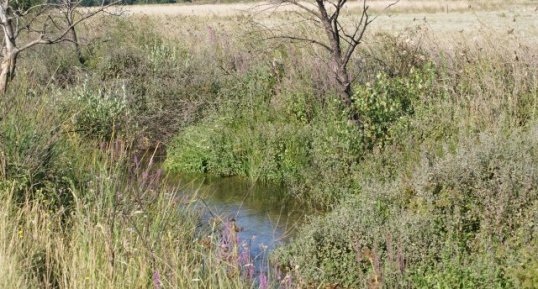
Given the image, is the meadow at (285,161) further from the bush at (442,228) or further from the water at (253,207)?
the water at (253,207)

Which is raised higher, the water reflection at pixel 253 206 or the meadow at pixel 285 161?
the meadow at pixel 285 161

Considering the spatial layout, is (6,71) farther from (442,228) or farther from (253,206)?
(442,228)

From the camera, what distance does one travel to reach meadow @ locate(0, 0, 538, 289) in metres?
5.68

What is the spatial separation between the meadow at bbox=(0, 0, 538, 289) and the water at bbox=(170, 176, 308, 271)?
220 mm

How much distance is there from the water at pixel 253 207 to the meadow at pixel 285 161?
220mm

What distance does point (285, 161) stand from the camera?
11031 mm

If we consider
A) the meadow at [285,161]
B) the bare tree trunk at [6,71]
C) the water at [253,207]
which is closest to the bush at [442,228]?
the meadow at [285,161]

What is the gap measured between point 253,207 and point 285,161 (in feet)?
3.63

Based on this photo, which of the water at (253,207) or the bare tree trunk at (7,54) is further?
the water at (253,207)

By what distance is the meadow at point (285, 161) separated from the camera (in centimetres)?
568

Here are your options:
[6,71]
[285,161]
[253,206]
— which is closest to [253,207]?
[253,206]

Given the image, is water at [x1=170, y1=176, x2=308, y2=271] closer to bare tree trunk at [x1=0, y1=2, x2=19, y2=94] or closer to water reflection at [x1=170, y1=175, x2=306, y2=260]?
water reflection at [x1=170, y1=175, x2=306, y2=260]

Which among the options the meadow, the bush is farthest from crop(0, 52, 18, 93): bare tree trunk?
the bush

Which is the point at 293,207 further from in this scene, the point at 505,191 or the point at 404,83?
the point at 505,191
